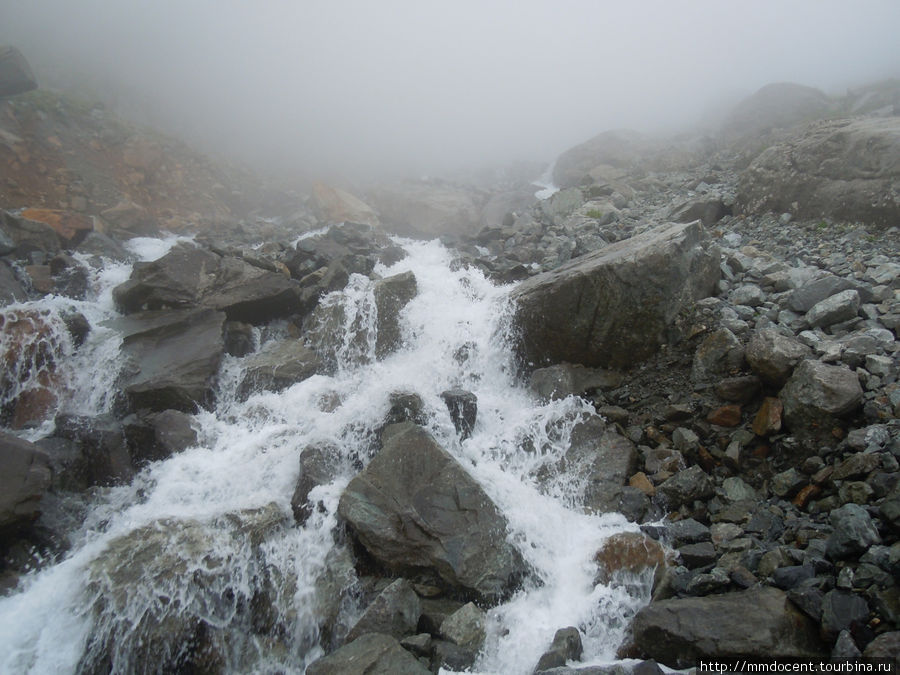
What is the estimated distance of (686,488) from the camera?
588cm

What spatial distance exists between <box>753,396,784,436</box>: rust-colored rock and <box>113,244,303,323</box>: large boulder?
8.70 metres

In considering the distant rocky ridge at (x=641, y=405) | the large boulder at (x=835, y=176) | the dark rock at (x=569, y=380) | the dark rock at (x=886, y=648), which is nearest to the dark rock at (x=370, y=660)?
the distant rocky ridge at (x=641, y=405)

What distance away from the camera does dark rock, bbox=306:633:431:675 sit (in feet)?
14.8

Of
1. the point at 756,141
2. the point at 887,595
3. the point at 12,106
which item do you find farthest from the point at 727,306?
the point at 12,106

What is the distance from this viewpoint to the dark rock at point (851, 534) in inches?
165

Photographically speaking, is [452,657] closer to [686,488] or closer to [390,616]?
[390,616]

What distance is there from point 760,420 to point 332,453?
17.7 ft

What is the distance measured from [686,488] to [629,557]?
3.54ft

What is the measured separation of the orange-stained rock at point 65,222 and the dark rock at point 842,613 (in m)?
15.7

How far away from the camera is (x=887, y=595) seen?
377cm

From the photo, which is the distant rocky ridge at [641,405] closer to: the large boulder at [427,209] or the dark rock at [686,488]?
the dark rock at [686,488]

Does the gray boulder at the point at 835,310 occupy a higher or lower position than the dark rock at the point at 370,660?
higher

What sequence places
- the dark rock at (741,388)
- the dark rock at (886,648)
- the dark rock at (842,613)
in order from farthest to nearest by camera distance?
the dark rock at (741,388) < the dark rock at (842,613) < the dark rock at (886,648)

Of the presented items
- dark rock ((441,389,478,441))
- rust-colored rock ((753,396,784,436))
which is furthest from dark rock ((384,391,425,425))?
rust-colored rock ((753,396,784,436))
